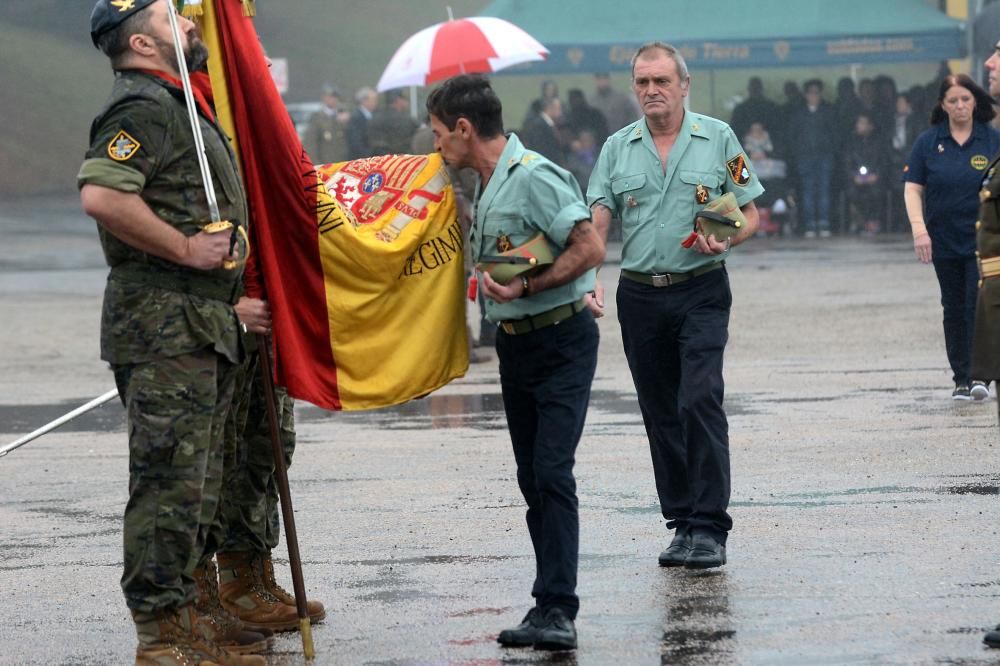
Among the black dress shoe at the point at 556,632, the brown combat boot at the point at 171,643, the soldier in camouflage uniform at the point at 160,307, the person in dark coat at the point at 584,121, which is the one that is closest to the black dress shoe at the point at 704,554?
the black dress shoe at the point at 556,632

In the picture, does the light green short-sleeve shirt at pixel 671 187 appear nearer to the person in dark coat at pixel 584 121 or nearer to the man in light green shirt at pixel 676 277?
the man in light green shirt at pixel 676 277

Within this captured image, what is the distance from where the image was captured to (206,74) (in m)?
6.12

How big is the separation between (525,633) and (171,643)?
1152 millimetres

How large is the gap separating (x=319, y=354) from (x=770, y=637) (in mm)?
1789

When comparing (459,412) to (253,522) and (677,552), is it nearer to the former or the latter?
(677,552)

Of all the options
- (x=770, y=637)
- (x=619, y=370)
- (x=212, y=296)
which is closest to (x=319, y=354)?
(x=212, y=296)

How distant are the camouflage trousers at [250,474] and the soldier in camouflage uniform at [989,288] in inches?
93.7

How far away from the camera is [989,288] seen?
20.0 ft

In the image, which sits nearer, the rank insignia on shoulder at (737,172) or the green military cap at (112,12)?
the green military cap at (112,12)

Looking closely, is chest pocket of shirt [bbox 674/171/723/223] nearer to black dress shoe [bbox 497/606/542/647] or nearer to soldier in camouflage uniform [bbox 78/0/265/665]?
black dress shoe [bbox 497/606/542/647]

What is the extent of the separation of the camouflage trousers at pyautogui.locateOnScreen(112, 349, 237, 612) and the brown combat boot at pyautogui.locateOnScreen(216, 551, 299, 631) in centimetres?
76

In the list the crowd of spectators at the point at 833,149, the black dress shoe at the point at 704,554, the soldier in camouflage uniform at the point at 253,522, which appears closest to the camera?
the soldier in camouflage uniform at the point at 253,522

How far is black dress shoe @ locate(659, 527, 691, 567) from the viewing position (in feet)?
23.0

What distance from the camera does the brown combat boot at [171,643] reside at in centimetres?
553
